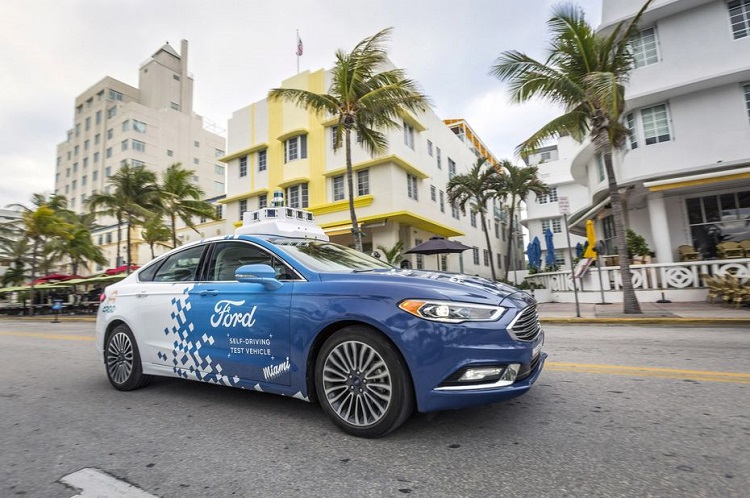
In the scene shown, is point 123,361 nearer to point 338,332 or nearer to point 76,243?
point 338,332

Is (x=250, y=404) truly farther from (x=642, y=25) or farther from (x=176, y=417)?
(x=642, y=25)

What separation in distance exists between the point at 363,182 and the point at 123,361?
56.2 feet

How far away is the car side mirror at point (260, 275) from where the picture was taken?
320cm

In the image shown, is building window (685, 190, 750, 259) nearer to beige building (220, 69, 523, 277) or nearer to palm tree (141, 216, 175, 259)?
beige building (220, 69, 523, 277)

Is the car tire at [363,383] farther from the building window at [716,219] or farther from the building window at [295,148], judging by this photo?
the building window at [295,148]

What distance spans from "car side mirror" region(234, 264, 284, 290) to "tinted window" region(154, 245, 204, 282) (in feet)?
3.56

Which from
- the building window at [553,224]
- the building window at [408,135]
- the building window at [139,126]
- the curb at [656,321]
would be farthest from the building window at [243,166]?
the building window at [139,126]

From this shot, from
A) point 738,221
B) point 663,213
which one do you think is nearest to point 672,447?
point 663,213

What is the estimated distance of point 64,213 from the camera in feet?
108

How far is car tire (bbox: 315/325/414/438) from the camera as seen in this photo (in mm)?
2648

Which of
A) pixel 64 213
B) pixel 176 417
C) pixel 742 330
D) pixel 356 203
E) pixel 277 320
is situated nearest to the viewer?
pixel 277 320

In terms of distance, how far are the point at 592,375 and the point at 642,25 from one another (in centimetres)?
1633

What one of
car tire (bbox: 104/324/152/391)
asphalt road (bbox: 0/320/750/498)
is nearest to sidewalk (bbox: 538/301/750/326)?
asphalt road (bbox: 0/320/750/498)

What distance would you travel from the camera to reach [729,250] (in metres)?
13.0
